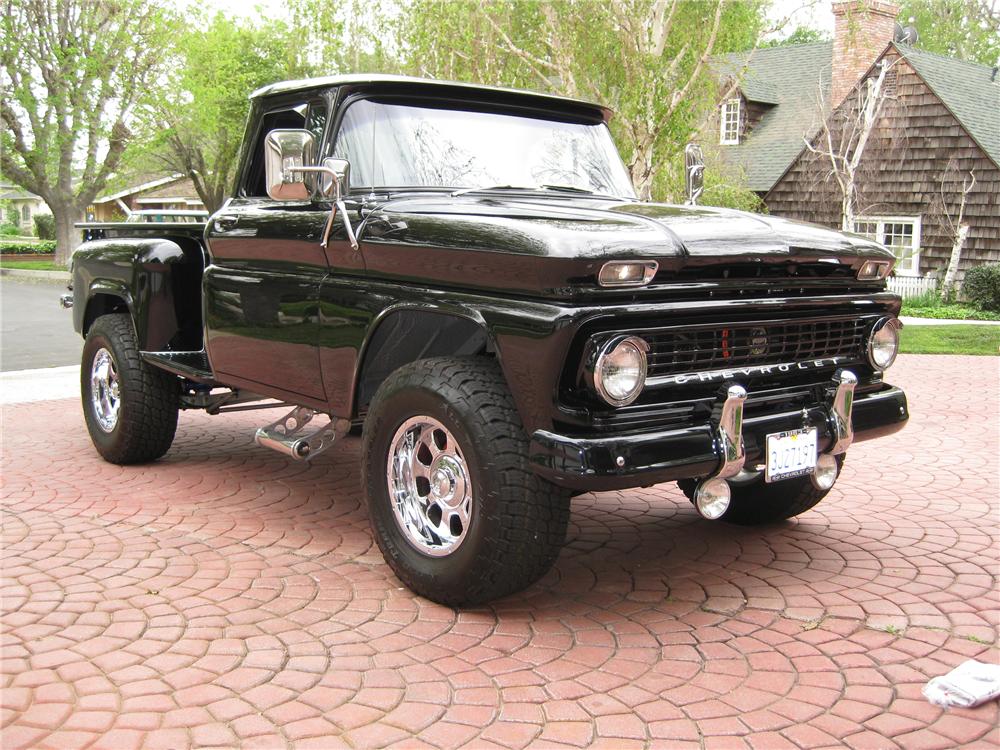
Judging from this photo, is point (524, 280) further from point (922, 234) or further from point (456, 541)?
point (922, 234)

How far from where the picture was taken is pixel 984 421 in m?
7.93

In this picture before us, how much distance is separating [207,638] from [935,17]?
4800cm

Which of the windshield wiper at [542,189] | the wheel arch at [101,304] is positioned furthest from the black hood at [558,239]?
the wheel arch at [101,304]

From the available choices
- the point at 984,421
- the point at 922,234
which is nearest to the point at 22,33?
the point at 922,234

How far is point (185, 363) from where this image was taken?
5.63 m

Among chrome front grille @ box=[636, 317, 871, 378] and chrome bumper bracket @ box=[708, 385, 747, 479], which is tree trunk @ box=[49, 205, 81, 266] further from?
chrome bumper bracket @ box=[708, 385, 747, 479]

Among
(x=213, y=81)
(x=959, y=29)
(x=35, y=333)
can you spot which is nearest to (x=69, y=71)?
(x=213, y=81)

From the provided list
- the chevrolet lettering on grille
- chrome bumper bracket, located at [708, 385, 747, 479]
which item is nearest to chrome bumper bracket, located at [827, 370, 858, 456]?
the chevrolet lettering on grille

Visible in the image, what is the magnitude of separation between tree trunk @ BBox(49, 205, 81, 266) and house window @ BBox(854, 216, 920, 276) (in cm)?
2510

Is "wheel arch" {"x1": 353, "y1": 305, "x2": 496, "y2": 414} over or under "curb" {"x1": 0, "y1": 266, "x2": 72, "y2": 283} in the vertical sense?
over

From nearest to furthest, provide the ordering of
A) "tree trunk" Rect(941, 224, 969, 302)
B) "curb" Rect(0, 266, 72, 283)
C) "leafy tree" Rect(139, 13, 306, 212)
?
"tree trunk" Rect(941, 224, 969, 302) < "curb" Rect(0, 266, 72, 283) < "leafy tree" Rect(139, 13, 306, 212)

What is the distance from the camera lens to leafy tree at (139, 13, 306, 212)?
1182 inches

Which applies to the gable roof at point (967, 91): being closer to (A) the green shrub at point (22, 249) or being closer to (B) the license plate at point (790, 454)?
(B) the license plate at point (790, 454)

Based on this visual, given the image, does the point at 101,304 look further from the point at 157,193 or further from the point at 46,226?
the point at 46,226
